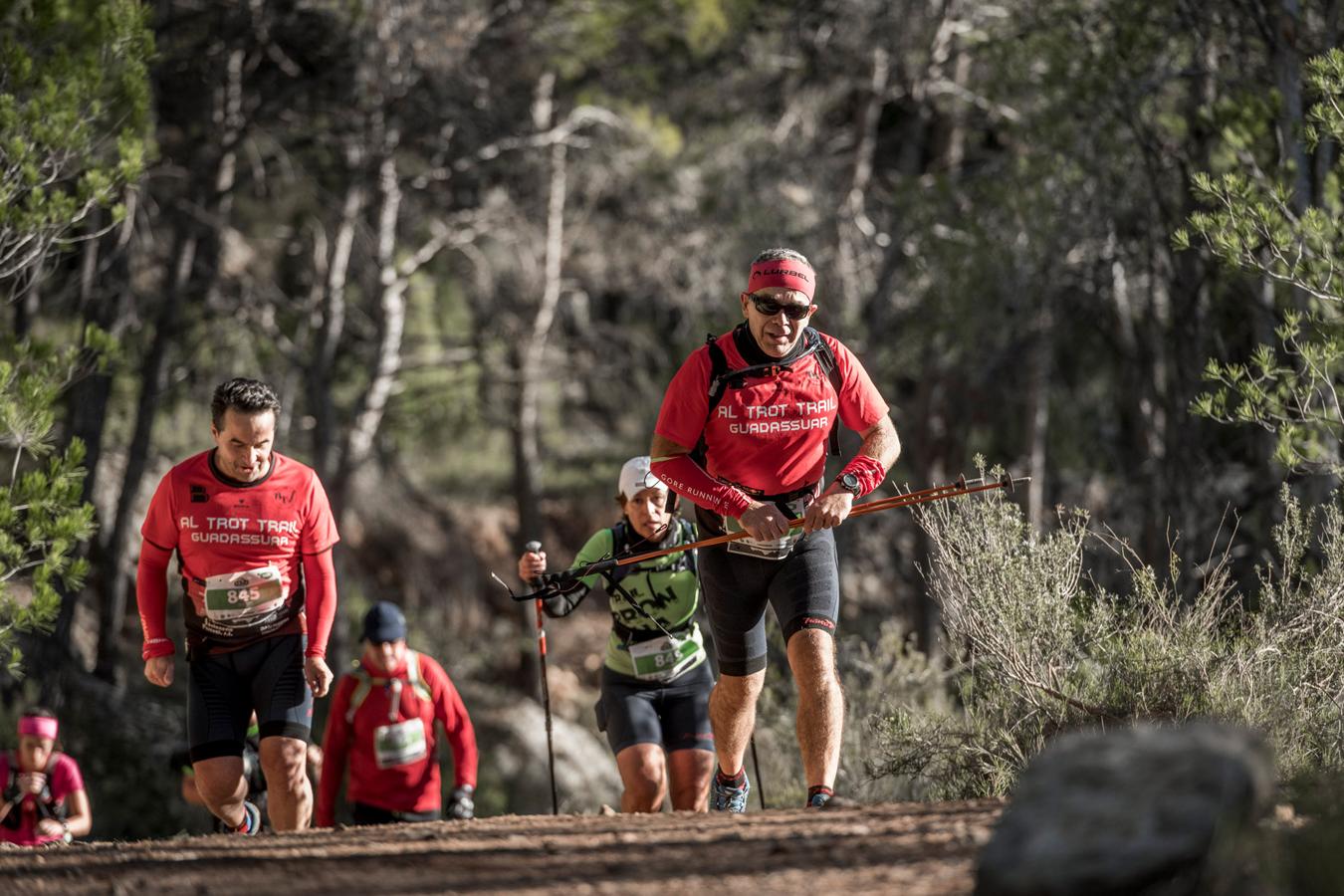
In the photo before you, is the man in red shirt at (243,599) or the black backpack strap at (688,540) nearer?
the man in red shirt at (243,599)

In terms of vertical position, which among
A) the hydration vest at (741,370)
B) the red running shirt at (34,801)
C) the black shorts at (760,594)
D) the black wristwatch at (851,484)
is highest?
the hydration vest at (741,370)

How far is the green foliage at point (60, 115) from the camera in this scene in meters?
8.33

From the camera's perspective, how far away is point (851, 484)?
6086 mm

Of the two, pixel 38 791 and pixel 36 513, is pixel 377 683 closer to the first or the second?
pixel 36 513

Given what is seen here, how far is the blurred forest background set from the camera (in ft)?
46.4

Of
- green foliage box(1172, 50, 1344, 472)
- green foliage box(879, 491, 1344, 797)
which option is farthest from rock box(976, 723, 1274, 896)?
green foliage box(1172, 50, 1344, 472)

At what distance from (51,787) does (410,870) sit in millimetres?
4658

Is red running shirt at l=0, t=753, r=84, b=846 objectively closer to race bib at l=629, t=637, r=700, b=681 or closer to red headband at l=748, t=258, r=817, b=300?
race bib at l=629, t=637, r=700, b=681

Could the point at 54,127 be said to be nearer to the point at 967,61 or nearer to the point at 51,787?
the point at 51,787

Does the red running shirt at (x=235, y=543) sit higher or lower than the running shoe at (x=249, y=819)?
higher

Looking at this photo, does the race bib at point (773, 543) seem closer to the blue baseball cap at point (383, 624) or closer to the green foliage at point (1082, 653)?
the green foliage at point (1082, 653)

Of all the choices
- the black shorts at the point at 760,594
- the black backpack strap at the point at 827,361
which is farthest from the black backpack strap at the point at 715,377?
the black shorts at the point at 760,594

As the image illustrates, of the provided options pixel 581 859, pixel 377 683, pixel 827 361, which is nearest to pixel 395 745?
pixel 377 683

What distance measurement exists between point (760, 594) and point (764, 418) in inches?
30.5
